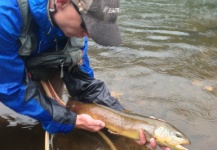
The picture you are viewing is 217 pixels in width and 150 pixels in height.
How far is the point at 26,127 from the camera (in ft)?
12.6

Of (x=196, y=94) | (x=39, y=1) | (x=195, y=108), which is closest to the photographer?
(x=39, y=1)

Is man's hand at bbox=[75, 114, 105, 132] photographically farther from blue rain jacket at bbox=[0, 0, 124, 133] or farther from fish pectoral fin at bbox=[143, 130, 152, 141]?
fish pectoral fin at bbox=[143, 130, 152, 141]

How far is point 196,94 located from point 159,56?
1.59 m

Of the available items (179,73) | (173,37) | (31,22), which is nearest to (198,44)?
(173,37)

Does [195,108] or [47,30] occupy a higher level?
[47,30]

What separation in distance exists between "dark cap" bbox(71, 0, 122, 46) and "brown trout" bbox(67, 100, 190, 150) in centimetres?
94

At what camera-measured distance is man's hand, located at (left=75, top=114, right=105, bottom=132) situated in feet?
10.3

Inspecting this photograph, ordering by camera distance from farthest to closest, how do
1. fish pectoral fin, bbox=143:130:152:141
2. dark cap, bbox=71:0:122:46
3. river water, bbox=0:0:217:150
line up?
river water, bbox=0:0:217:150
fish pectoral fin, bbox=143:130:152:141
dark cap, bbox=71:0:122:46

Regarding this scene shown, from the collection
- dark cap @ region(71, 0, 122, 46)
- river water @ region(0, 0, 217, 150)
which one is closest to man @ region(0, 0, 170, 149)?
dark cap @ region(71, 0, 122, 46)

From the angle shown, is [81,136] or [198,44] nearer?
[81,136]

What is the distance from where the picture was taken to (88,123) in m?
3.13

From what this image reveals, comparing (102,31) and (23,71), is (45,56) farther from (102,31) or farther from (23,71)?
(102,31)

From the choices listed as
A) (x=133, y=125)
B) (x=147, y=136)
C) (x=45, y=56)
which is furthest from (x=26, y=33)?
(x=147, y=136)

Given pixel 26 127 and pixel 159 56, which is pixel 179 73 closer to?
pixel 159 56
